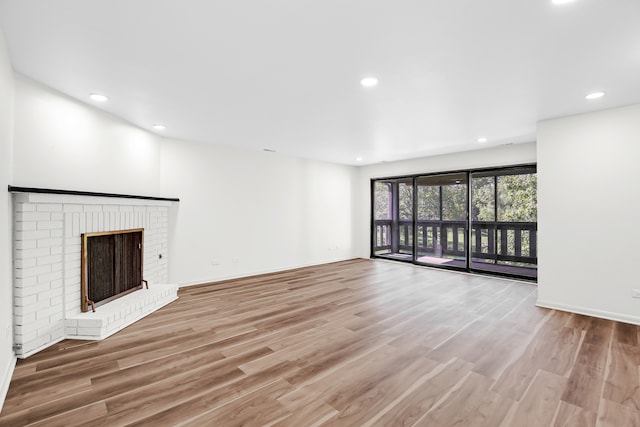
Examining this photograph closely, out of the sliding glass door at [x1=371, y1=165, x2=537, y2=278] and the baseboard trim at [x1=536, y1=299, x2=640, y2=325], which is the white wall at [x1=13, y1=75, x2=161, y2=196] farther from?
the baseboard trim at [x1=536, y1=299, x2=640, y2=325]

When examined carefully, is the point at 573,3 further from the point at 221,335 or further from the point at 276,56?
the point at 221,335

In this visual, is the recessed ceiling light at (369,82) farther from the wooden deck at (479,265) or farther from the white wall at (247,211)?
the wooden deck at (479,265)

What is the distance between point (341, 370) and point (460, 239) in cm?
524

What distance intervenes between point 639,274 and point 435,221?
3.64 metres

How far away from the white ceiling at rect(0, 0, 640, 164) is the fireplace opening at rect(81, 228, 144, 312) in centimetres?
153

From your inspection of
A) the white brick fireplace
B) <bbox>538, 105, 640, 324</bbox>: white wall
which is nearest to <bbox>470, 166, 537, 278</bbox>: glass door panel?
<bbox>538, 105, 640, 324</bbox>: white wall

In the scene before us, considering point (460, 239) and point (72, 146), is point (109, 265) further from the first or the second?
point (460, 239)

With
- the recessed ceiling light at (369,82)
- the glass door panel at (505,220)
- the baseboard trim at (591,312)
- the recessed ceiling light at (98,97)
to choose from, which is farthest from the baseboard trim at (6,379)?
the glass door panel at (505,220)

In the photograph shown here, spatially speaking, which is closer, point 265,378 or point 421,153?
point 265,378

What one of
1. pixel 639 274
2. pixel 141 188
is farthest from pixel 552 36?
pixel 141 188

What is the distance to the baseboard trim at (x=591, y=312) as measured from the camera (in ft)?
10.7

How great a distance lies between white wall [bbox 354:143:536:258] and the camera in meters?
5.25

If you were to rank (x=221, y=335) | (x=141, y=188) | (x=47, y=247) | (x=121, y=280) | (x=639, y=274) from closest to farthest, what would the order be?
(x=47, y=247)
(x=221, y=335)
(x=639, y=274)
(x=121, y=280)
(x=141, y=188)

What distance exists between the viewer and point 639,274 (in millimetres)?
3211
